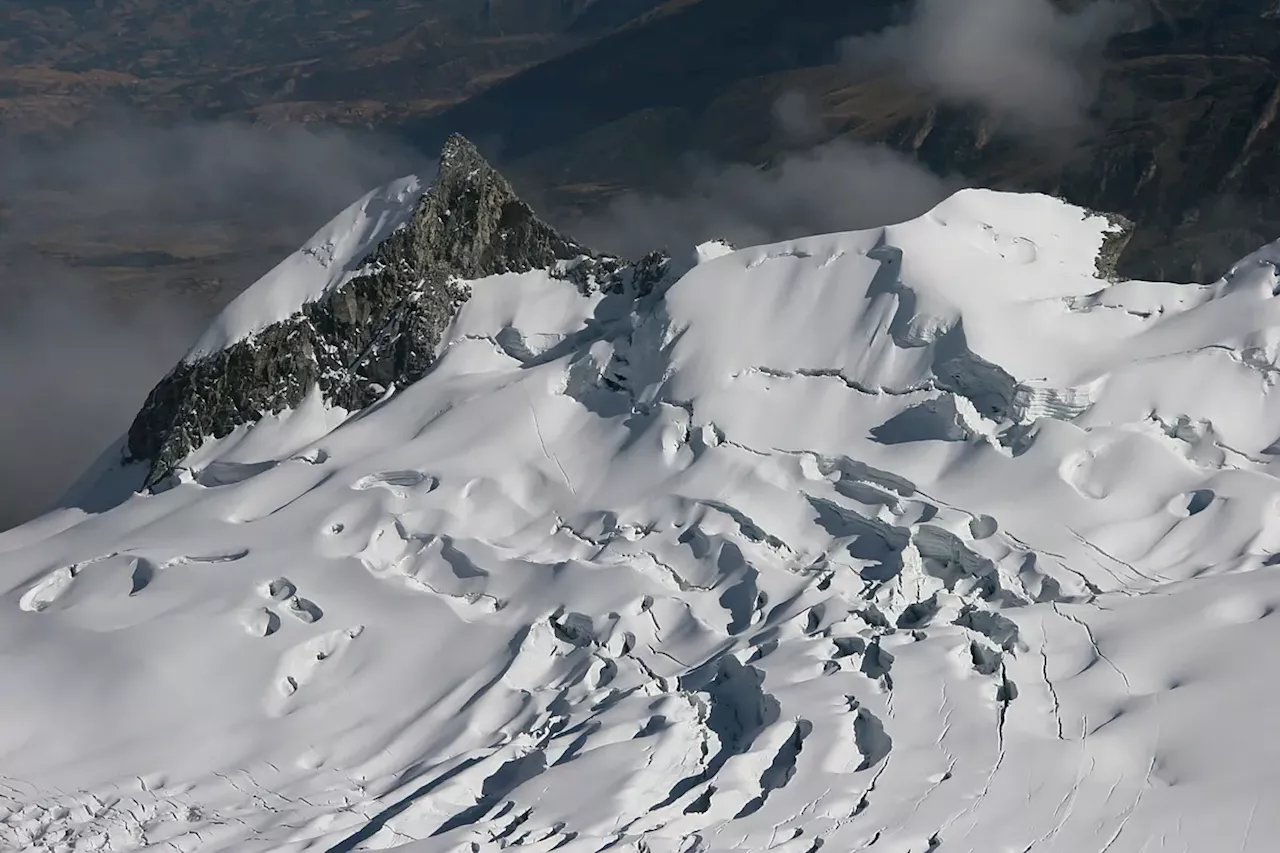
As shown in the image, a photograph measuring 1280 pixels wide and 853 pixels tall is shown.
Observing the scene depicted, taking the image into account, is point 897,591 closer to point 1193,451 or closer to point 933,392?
point 933,392

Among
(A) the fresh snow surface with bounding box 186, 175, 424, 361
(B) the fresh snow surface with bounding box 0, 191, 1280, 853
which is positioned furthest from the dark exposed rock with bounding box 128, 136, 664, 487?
(B) the fresh snow surface with bounding box 0, 191, 1280, 853

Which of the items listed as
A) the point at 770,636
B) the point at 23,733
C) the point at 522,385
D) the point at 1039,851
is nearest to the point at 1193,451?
the point at 770,636

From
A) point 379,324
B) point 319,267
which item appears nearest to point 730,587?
point 379,324

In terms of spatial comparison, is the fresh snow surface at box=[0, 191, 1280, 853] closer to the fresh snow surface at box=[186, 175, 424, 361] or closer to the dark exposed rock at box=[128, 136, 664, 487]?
the fresh snow surface at box=[186, 175, 424, 361]

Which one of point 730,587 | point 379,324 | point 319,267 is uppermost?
point 319,267

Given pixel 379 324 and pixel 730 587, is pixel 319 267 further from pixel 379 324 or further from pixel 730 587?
pixel 730 587

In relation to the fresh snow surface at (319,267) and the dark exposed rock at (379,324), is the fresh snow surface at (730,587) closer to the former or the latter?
the fresh snow surface at (319,267)
